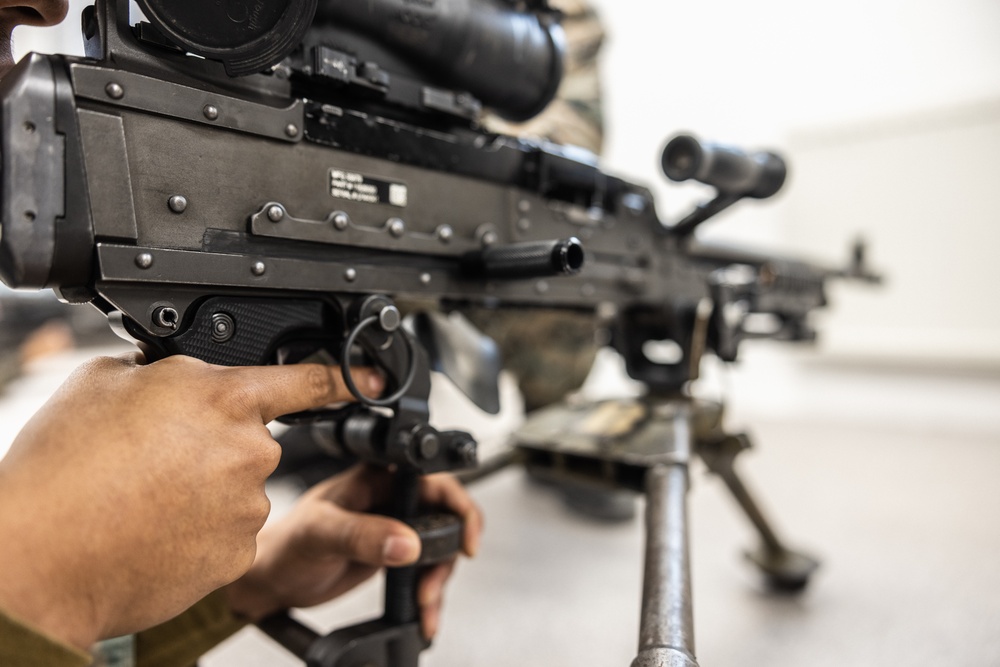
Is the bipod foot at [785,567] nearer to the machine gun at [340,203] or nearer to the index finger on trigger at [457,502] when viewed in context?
the machine gun at [340,203]

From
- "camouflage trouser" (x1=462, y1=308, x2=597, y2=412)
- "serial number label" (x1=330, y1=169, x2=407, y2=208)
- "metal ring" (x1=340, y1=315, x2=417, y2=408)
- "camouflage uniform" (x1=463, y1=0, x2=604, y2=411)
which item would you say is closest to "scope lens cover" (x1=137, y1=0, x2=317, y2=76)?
"serial number label" (x1=330, y1=169, x2=407, y2=208)

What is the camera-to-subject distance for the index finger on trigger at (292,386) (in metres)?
0.48

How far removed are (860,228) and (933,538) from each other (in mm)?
1586

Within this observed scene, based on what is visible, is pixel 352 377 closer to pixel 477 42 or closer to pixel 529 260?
pixel 529 260

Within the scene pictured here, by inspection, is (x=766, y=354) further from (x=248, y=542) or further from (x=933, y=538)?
(x=248, y=542)

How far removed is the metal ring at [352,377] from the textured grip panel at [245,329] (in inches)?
1.8

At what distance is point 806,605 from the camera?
3.47ft

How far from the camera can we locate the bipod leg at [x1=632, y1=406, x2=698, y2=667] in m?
0.49

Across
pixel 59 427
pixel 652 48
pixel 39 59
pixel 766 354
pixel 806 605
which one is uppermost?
pixel 652 48

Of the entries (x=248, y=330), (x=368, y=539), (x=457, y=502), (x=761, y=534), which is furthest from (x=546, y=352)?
(x=248, y=330)

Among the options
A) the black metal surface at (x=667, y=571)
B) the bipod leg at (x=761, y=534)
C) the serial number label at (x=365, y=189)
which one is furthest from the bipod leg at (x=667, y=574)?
the serial number label at (x=365, y=189)

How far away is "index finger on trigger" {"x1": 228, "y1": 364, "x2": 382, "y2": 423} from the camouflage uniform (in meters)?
0.84

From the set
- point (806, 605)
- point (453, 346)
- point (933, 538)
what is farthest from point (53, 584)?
point (933, 538)

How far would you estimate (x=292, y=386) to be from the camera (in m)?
0.51
